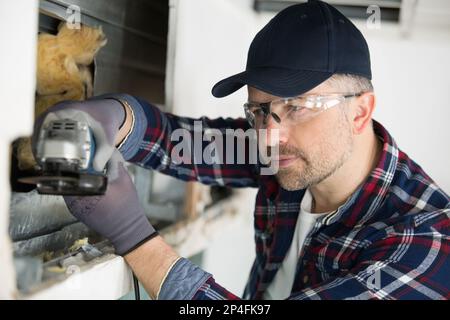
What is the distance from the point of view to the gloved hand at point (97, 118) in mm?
738

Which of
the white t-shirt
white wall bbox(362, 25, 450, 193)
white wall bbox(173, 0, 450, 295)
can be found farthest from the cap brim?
white wall bbox(362, 25, 450, 193)

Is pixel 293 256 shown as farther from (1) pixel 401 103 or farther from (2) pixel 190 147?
(1) pixel 401 103

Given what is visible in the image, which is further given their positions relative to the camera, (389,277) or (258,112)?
(258,112)

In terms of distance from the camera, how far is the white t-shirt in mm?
1182

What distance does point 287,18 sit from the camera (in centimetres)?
98

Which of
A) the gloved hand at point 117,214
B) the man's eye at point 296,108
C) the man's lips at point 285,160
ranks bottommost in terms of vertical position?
the gloved hand at point 117,214

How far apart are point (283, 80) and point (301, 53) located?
71mm

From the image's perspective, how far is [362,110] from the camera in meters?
1.03

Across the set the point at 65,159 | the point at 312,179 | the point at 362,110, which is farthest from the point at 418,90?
the point at 65,159

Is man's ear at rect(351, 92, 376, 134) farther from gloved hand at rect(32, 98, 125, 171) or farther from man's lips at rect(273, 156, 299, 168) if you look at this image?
gloved hand at rect(32, 98, 125, 171)

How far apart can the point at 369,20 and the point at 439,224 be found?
863mm

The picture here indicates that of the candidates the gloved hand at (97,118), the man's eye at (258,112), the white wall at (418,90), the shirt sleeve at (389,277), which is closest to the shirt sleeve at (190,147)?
the gloved hand at (97,118)

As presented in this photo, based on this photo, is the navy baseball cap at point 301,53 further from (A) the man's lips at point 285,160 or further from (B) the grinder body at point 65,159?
(B) the grinder body at point 65,159
